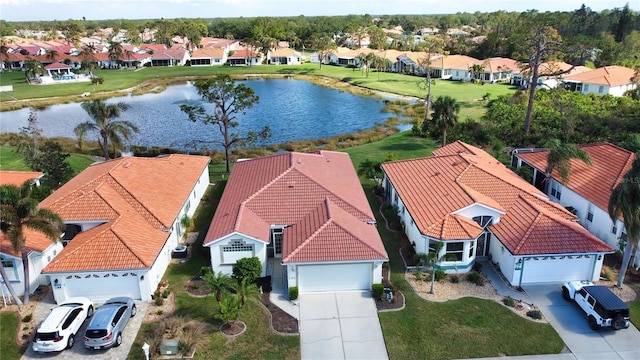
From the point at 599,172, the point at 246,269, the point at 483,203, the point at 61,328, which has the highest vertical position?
the point at 599,172

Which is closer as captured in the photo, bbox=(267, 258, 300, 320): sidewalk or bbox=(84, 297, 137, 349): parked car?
bbox=(84, 297, 137, 349): parked car

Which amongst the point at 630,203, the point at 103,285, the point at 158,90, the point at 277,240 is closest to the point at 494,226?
the point at 630,203

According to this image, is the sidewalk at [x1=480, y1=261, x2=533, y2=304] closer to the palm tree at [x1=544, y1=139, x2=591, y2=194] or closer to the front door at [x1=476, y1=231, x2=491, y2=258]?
the front door at [x1=476, y1=231, x2=491, y2=258]

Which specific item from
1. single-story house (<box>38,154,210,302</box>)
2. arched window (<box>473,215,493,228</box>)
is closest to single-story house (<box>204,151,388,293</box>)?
single-story house (<box>38,154,210,302</box>)

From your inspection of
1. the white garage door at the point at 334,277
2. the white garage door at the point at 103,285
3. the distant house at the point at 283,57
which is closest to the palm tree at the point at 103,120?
the white garage door at the point at 103,285

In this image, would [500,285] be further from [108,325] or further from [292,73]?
[292,73]

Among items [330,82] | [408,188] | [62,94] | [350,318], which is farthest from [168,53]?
[350,318]
